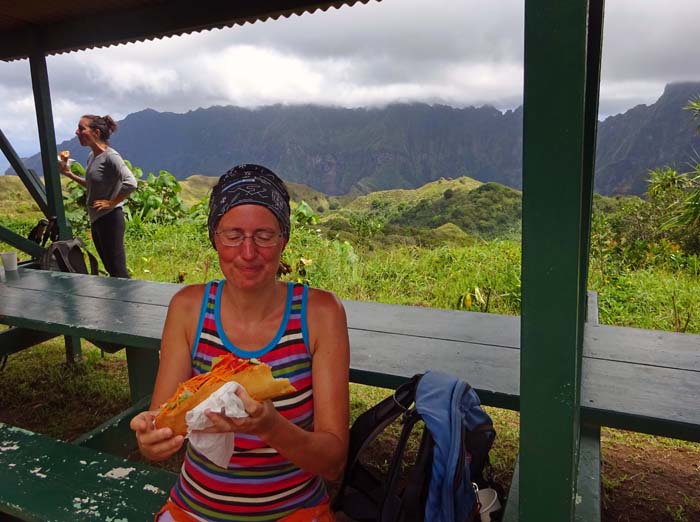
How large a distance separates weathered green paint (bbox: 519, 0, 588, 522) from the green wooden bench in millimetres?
369

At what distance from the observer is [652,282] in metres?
5.14

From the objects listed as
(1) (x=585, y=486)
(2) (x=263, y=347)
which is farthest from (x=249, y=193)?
(1) (x=585, y=486)

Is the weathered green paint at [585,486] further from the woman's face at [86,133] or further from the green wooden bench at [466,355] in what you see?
the woman's face at [86,133]

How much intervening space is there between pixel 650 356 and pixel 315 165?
7660 centimetres

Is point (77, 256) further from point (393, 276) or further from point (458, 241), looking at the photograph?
point (458, 241)

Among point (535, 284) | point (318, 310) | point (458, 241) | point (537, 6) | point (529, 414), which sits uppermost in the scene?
point (537, 6)

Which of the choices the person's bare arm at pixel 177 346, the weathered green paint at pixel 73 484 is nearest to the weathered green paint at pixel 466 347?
the weathered green paint at pixel 73 484

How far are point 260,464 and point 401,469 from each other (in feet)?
1.13

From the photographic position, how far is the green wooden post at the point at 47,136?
4.31 metres

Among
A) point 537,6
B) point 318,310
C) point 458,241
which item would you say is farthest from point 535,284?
point 458,241

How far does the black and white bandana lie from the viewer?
4.08ft

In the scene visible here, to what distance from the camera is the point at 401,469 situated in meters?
1.36

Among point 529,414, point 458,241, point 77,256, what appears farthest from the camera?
point 458,241

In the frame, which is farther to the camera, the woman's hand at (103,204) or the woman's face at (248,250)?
the woman's hand at (103,204)
